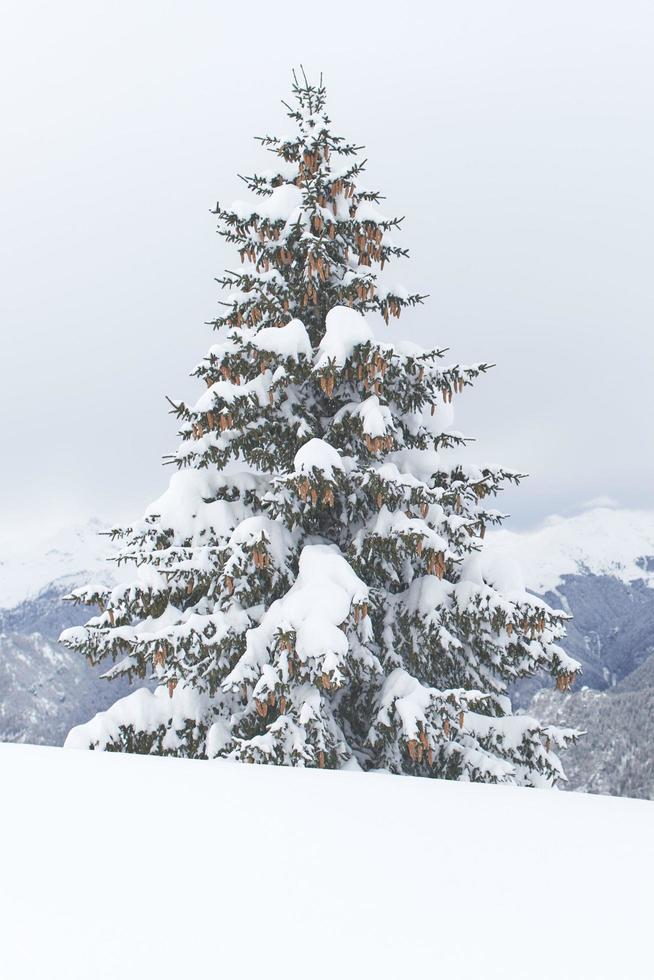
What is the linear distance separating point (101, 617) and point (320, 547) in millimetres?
2811

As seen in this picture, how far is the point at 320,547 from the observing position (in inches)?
276

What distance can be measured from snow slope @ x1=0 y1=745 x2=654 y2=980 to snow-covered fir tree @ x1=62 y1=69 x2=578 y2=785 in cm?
257

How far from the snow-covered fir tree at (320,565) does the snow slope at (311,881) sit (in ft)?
8.42

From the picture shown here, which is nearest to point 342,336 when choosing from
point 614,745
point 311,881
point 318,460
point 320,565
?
point 318,460

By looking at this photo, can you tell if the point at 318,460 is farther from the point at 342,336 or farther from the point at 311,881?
the point at 311,881

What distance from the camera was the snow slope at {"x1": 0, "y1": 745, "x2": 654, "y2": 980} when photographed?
1.88 m

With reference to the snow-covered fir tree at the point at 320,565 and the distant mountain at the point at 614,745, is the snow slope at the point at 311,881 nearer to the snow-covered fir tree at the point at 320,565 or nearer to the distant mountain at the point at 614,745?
the snow-covered fir tree at the point at 320,565

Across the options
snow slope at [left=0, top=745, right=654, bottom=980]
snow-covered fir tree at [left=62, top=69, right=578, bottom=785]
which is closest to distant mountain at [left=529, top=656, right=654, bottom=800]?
snow-covered fir tree at [left=62, top=69, right=578, bottom=785]

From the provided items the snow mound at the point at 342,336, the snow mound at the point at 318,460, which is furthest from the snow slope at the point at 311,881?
the snow mound at the point at 342,336

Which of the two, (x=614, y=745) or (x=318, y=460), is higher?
(x=318, y=460)

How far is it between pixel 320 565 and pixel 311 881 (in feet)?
13.8

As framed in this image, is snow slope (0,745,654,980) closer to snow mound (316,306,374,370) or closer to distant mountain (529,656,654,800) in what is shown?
snow mound (316,306,374,370)

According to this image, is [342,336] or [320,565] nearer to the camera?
[320,565]

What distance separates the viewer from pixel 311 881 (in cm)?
235
